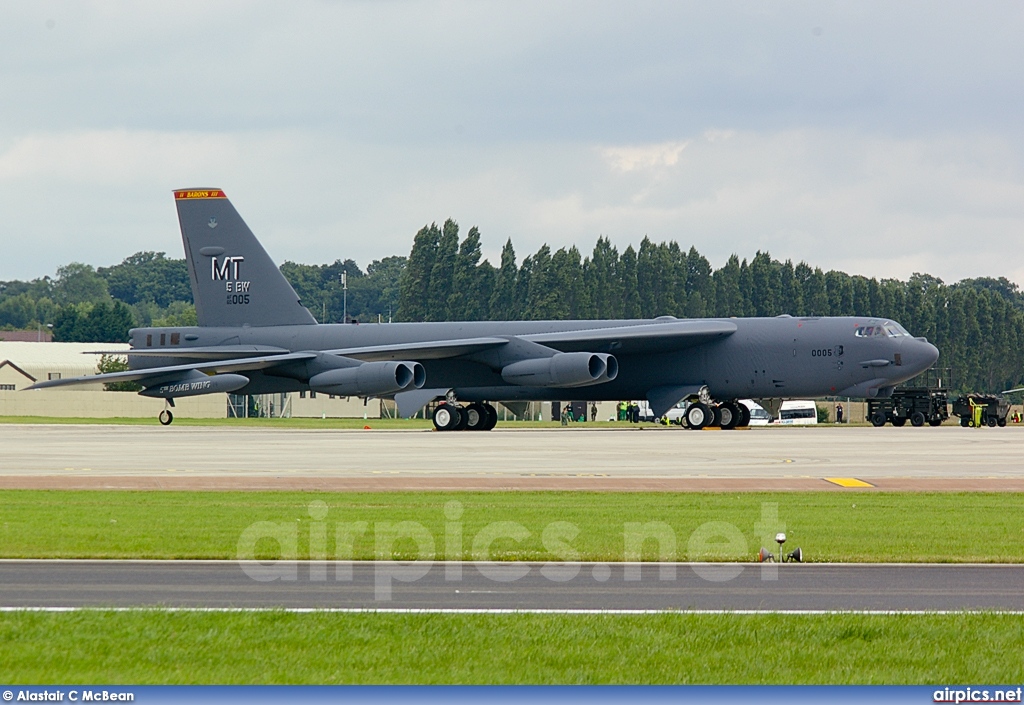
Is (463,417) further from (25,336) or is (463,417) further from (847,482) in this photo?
(25,336)

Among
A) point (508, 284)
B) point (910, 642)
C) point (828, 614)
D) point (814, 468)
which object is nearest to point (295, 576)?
point (828, 614)

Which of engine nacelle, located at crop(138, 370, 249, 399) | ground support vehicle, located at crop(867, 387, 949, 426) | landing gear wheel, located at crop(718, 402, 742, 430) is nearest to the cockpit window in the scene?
landing gear wheel, located at crop(718, 402, 742, 430)

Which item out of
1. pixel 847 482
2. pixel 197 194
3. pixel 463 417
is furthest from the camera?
pixel 197 194

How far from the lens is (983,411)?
54.3 m

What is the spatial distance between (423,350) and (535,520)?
28318 millimetres

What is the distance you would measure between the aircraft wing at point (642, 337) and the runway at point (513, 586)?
102 feet

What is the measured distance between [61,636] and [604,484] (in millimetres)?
13610

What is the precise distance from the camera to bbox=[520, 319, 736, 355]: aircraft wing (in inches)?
1722

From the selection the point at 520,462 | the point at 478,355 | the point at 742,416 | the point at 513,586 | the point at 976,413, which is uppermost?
the point at 478,355

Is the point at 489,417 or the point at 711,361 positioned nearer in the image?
the point at 711,361

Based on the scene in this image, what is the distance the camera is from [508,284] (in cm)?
10425

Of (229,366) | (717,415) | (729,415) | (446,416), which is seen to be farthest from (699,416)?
(229,366)

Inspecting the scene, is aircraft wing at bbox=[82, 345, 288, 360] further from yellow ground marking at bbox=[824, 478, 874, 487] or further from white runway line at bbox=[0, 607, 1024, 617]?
white runway line at bbox=[0, 607, 1024, 617]

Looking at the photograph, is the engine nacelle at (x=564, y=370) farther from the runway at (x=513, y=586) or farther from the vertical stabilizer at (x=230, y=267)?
the runway at (x=513, y=586)
